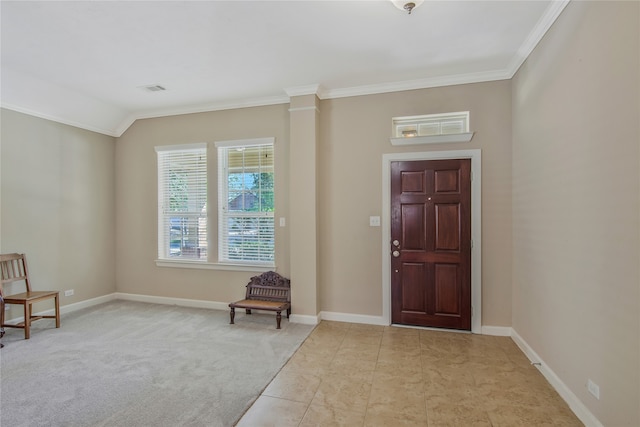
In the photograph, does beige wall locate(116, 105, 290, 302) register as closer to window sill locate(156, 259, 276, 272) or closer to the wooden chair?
window sill locate(156, 259, 276, 272)

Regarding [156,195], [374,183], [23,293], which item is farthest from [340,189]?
[23,293]

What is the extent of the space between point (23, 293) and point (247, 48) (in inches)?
155

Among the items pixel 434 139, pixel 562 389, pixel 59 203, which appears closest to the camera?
pixel 562 389

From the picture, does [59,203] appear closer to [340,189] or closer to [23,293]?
[23,293]

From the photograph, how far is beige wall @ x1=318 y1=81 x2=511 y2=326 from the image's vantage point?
3.36 meters

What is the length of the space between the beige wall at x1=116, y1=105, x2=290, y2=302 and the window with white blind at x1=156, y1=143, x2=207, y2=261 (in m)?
0.12

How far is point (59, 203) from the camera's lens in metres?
4.21

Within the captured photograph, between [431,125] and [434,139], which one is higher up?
[431,125]

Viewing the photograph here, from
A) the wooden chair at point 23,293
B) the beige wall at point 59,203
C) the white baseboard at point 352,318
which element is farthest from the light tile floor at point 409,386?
the beige wall at point 59,203

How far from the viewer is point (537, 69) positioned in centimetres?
269

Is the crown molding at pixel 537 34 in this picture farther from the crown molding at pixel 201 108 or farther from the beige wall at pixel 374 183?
the crown molding at pixel 201 108

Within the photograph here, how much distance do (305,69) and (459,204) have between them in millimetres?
2294

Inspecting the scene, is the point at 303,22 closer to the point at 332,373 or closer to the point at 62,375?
A: the point at 332,373

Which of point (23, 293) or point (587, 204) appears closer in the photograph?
point (587, 204)
